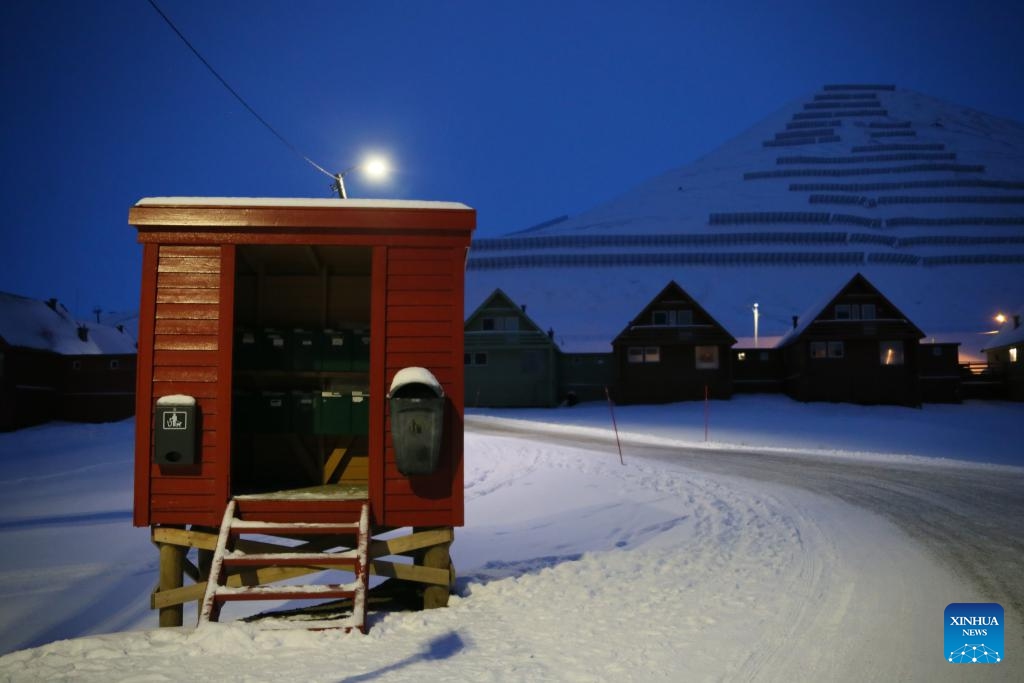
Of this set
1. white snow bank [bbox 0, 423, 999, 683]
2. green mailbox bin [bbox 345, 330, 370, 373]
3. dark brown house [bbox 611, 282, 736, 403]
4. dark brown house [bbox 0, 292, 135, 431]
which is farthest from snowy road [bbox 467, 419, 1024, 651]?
dark brown house [bbox 0, 292, 135, 431]

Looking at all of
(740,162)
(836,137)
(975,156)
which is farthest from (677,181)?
(975,156)

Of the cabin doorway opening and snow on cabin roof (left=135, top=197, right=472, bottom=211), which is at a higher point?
snow on cabin roof (left=135, top=197, right=472, bottom=211)

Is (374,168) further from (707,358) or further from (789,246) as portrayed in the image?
(789,246)

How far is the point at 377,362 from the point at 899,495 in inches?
425

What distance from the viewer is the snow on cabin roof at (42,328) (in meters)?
40.8

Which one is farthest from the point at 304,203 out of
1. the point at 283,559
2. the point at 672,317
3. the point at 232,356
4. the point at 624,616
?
the point at 672,317

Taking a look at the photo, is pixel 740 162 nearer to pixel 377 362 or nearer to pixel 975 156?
pixel 975 156

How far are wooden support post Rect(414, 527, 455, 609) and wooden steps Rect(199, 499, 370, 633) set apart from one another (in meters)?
0.81

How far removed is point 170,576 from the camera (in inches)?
320

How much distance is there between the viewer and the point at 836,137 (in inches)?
7062

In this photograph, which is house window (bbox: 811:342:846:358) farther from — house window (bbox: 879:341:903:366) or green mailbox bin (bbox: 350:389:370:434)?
green mailbox bin (bbox: 350:389:370:434)

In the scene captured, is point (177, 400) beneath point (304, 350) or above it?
beneath

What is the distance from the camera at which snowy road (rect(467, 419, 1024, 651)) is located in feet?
27.7

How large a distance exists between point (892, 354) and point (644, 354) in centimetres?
1415
